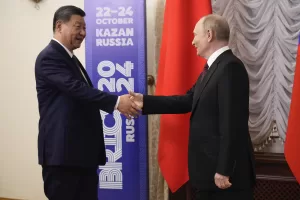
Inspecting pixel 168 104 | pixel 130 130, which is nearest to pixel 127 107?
pixel 168 104

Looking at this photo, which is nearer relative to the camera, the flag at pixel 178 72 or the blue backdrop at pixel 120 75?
the flag at pixel 178 72

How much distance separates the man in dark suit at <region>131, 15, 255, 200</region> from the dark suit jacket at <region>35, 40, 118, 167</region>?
22.1 inches

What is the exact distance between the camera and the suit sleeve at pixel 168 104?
6.75 feet

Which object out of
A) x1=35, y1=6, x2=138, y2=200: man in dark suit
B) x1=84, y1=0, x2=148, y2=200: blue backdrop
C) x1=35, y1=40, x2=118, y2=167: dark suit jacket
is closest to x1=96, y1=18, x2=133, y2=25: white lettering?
x1=84, y1=0, x2=148, y2=200: blue backdrop

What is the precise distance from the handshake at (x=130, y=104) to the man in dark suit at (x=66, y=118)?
0.53 ft

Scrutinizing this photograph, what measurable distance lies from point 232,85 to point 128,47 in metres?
1.11

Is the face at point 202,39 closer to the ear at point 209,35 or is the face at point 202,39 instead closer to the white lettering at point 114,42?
the ear at point 209,35

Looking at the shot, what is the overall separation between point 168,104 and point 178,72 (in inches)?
9.5

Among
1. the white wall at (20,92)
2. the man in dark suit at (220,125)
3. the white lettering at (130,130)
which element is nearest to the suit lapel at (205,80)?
the man in dark suit at (220,125)

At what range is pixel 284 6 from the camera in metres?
2.20

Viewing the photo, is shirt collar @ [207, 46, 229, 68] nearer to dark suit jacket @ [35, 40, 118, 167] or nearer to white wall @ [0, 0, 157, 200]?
dark suit jacket @ [35, 40, 118, 167]

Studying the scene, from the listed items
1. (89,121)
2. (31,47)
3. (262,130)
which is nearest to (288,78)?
(262,130)

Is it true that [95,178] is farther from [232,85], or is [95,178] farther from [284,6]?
[284,6]

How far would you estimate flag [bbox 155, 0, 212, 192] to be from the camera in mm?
2164
